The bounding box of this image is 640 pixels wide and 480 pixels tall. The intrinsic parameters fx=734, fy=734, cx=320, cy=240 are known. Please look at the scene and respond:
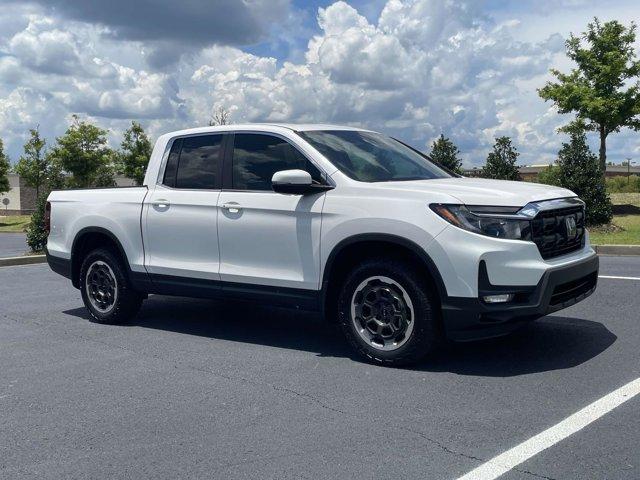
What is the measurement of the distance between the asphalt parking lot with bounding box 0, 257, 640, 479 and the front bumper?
1.14 ft

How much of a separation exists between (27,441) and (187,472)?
1.14 metres

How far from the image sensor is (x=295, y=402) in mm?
4867

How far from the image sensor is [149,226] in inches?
282

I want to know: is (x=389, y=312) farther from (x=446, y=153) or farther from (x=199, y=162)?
(x=446, y=153)

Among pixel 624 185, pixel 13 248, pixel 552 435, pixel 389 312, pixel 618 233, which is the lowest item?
pixel 13 248

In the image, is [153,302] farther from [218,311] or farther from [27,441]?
[27,441]

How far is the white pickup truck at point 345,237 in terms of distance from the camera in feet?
17.2

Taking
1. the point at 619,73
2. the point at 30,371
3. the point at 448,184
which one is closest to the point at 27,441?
the point at 30,371

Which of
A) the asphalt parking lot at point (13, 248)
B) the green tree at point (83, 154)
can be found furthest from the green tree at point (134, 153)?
the asphalt parking lot at point (13, 248)

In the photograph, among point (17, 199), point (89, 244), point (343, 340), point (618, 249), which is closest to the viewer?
point (343, 340)

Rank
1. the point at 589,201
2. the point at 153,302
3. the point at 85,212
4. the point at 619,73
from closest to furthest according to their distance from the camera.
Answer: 1. the point at 85,212
2. the point at 153,302
3. the point at 589,201
4. the point at 619,73

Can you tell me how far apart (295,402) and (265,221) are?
1.88 m

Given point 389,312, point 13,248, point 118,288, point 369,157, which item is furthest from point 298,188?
point 13,248

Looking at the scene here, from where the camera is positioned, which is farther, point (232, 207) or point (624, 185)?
point (624, 185)
